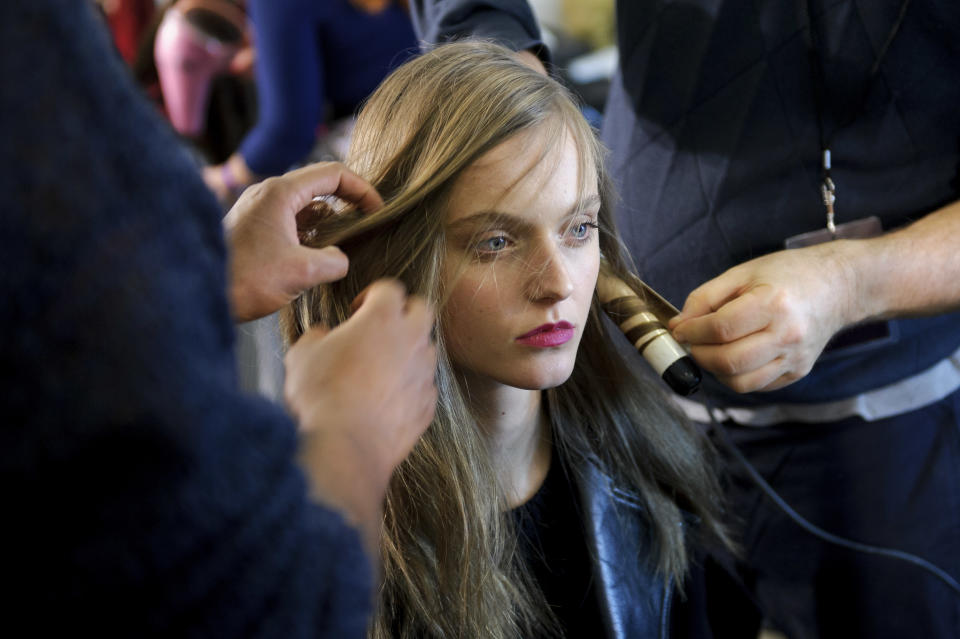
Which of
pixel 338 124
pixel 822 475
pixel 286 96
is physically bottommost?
pixel 822 475

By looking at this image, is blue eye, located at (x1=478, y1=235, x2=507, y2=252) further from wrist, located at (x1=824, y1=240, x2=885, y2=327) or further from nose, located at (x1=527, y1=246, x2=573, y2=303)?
wrist, located at (x1=824, y1=240, x2=885, y2=327)

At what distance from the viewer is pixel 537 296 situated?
750mm

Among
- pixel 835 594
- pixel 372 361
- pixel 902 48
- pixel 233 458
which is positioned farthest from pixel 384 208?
pixel 835 594

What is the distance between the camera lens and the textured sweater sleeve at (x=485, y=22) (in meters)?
1.01

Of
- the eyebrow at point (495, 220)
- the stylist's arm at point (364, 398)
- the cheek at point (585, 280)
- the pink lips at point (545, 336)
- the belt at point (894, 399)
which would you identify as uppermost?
the stylist's arm at point (364, 398)

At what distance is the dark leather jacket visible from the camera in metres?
0.88

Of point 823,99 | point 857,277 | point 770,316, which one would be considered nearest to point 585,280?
point 770,316

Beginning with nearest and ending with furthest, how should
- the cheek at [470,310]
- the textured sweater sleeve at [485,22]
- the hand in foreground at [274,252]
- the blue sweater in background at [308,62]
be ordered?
the hand in foreground at [274,252] → the cheek at [470,310] → the textured sweater sleeve at [485,22] → the blue sweater in background at [308,62]

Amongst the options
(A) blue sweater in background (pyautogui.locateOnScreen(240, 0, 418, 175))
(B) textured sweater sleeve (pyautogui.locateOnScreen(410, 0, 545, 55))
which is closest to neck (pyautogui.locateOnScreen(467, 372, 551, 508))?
(B) textured sweater sleeve (pyautogui.locateOnScreen(410, 0, 545, 55))

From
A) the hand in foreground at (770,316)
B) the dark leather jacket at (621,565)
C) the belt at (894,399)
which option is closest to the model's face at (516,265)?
the hand in foreground at (770,316)

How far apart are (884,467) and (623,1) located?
70 cm

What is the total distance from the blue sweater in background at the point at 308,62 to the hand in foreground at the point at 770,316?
977 mm

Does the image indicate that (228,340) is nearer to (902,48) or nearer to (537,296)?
(537,296)

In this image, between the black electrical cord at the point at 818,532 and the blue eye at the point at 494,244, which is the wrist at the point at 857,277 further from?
the blue eye at the point at 494,244
